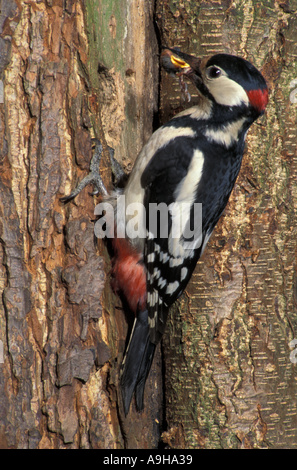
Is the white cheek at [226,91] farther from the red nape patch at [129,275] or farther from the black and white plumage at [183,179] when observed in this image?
the red nape patch at [129,275]

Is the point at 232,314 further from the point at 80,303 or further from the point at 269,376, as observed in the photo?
the point at 80,303

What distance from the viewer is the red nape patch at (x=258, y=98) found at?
2.09 m

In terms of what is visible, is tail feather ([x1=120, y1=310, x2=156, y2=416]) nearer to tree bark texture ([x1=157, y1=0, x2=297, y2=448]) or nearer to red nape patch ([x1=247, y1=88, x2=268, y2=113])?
tree bark texture ([x1=157, y1=0, x2=297, y2=448])

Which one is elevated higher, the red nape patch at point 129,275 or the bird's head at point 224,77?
the bird's head at point 224,77

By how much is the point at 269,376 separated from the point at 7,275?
1296 mm

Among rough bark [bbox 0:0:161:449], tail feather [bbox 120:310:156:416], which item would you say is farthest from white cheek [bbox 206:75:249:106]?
tail feather [bbox 120:310:156:416]

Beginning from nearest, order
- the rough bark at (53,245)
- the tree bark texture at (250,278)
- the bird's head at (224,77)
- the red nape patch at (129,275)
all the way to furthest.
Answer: the rough bark at (53,245) → the bird's head at (224,77) → the red nape patch at (129,275) → the tree bark texture at (250,278)

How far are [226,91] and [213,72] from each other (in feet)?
0.33

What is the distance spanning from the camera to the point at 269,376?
231 centimetres

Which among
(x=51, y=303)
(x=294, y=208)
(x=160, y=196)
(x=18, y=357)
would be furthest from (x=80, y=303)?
(x=294, y=208)

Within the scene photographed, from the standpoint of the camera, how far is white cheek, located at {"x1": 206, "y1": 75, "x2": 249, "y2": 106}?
212cm

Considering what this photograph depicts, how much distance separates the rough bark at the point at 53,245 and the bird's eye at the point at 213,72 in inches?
18.5

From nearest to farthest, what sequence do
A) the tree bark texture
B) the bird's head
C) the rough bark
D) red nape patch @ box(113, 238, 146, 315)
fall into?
the rough bark
the bird's head
red nape patch @ box(113, 238, 146, 315)
the tree bark texture

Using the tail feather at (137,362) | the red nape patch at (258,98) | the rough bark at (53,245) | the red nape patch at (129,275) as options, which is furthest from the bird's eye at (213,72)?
the tail feather at (137,362)
